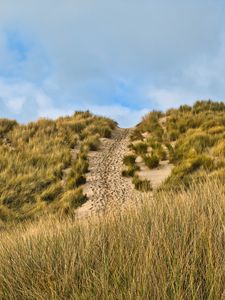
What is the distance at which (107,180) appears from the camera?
1417 centimetres

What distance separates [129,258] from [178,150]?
39.2 ft

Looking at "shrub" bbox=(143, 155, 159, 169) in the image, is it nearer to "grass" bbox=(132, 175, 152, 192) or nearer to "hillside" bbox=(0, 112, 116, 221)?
"grass" bbox=(132, 175, 152, 192)

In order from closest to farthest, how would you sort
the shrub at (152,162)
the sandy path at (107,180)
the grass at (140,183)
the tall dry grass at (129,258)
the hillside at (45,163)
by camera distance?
the tall dry grass at (129,258), the sandy path at (107,180), the grass at (140,183), the hillside at (45,163), the shrub at (152,162)

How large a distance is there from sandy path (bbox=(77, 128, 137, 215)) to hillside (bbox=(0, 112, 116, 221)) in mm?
307

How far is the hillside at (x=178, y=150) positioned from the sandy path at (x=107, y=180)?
37 centimetres

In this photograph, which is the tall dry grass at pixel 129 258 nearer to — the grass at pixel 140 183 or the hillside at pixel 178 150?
the hillside at pixel 178 150

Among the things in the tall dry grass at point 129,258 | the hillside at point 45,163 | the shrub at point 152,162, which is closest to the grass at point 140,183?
the shrub at point 152,162

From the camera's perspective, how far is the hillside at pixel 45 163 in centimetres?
1317

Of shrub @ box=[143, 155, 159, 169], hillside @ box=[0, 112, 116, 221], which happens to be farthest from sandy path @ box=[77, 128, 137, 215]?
shrub @ box=[143, 155, 159, 169]

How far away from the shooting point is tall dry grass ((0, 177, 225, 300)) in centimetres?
306

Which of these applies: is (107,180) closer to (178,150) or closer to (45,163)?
(178,150)

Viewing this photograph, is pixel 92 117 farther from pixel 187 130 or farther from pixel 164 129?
pixel 187 130

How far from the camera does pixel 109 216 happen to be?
5.07 metres

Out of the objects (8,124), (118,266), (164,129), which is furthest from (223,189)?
(8,124)
